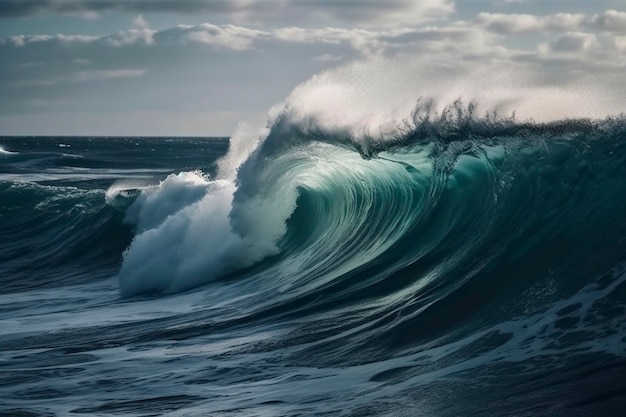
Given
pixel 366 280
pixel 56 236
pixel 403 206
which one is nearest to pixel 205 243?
pixel 403 206

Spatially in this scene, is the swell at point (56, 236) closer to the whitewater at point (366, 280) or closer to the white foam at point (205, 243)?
the whitewater at point (366, 280)

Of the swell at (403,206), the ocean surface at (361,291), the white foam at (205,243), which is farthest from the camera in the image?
the white foam at (205,243)

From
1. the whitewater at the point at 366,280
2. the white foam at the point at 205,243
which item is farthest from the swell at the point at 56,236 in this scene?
the white foam at the point at 205,243

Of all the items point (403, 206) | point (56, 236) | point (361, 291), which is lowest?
point (56, 236)

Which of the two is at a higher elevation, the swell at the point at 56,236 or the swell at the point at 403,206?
the swell at the point at 403,206

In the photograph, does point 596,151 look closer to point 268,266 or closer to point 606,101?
point 606,101

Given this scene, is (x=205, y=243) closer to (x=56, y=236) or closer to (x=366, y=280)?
(x=366, y=280)
